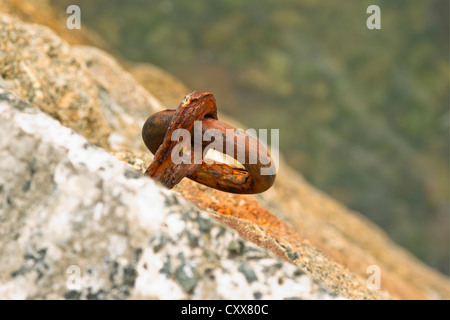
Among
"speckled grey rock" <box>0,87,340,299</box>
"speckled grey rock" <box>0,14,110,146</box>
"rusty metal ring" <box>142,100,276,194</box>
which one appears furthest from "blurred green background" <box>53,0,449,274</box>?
"speckled grey rock" <box>0,87,340,299</box>

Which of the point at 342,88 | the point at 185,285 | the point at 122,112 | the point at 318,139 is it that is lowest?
the point at 185,285

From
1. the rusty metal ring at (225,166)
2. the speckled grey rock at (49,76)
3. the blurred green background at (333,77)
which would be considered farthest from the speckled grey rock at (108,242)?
the blurred green background at (333,77)

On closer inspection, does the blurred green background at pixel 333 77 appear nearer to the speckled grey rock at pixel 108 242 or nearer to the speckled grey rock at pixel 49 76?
the speckled grey rock at pixel 49 76

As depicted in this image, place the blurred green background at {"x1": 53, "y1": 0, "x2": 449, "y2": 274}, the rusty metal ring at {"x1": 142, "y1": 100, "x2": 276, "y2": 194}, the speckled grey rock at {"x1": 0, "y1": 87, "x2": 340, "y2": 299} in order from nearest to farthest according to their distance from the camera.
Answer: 1. the speckled grey rock at {"x1": 0, "y1": 87, "x2": 340, "y2": 299}
2. the rusty metal ring at {"x1": 142, "y1": 100, "x2": 276, "y2": 194}
3. the blurred green background at {"x1": 53, "y1": 0, "x2": 449, "y2": 274}

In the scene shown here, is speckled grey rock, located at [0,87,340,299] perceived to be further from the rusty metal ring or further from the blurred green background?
the blurred green background

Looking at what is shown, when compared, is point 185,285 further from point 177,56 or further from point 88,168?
point 177,56

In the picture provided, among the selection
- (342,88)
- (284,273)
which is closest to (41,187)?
(284,273)
